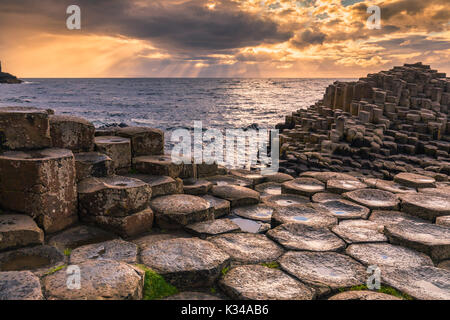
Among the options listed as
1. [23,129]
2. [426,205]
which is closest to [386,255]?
[426,205]

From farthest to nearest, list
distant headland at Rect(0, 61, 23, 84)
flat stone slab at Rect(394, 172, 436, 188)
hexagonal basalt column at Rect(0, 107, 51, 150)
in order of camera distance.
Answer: distant headland at Rect(0, 61, 23, 84) → flat stone slab at Rect(394, 172, 436, 188) → hexagonal basalt column at Rect(0, 107, 51, 150)

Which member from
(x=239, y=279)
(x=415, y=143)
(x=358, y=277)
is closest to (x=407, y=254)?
(x=358, y=277)

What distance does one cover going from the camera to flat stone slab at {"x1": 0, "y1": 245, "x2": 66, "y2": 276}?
3.10 m

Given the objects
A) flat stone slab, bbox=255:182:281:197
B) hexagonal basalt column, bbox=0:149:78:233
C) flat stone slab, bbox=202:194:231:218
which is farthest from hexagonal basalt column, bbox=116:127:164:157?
flat stone slab, bbox=255:182:281:197

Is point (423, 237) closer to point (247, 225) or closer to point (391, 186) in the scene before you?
point (247, 225)

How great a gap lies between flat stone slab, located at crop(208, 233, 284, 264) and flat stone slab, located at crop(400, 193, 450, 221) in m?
2.50

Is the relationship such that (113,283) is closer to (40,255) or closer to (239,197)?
(40,255)

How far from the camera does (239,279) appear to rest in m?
3.13

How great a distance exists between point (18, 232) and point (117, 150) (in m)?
2.19

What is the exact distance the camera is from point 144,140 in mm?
5891

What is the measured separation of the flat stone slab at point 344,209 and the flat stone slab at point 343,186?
0.54 m

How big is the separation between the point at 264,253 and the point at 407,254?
1653 millimetres

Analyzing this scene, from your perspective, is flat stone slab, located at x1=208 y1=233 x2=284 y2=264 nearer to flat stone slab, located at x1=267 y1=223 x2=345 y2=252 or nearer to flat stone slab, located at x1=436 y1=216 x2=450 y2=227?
flat stone slab, located at x1=267 y1=223 x2=345 y2=252

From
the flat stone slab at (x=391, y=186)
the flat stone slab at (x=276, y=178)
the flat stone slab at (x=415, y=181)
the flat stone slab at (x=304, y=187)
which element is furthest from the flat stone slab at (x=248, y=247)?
the flat stone slab at (x=415, y=181)
